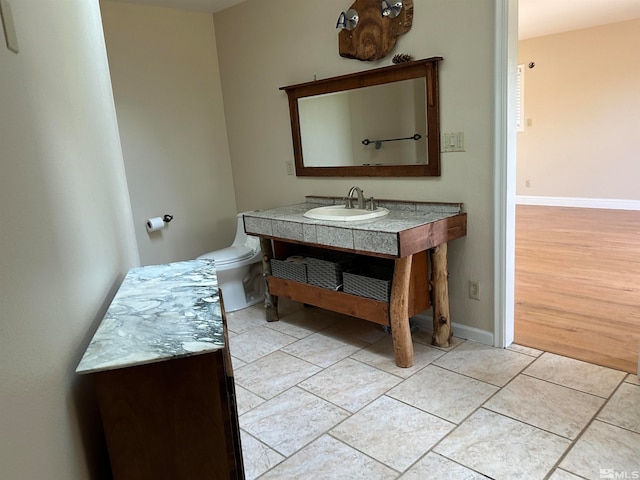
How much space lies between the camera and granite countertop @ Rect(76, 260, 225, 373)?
41.2 inches

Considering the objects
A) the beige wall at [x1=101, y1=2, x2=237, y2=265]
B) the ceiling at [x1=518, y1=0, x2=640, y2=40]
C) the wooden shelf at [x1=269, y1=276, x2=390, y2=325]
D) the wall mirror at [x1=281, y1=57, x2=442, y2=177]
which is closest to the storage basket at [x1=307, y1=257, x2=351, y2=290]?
the wooden shelf at [x1=269, y1=276, x2=390, y2=325]

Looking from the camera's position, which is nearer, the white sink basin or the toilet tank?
the white sink basin

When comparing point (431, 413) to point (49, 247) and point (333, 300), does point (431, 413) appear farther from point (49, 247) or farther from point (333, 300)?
point (49, 247)

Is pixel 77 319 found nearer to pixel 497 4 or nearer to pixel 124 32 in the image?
pixel 497 4

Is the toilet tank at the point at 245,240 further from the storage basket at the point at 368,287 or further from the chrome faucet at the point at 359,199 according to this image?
the storage basket at the point at 368,287

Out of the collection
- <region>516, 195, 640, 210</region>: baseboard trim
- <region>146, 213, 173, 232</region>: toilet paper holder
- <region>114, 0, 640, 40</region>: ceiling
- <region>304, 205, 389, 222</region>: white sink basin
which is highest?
<region>114, 0, 640, 40</region>: ceiling

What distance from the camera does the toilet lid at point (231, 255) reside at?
3.40m

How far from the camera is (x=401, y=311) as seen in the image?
2.48 m

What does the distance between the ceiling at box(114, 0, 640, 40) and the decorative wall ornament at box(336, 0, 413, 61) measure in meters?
1.23

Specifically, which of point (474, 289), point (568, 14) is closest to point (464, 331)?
point (474, 289)

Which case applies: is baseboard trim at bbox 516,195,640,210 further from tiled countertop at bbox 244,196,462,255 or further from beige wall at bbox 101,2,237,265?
beige wall at bbox 101,2,237,265

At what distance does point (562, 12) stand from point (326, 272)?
173 inches

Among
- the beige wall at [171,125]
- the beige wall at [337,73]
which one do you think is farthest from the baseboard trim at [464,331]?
the beige wall at [171,125]

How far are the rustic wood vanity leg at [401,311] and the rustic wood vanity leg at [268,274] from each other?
109cm
